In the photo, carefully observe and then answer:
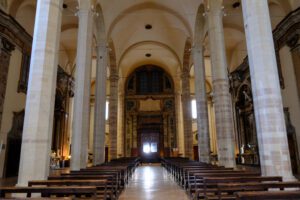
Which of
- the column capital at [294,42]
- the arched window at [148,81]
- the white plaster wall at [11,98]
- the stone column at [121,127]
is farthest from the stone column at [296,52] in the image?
the stone column at [121,127]

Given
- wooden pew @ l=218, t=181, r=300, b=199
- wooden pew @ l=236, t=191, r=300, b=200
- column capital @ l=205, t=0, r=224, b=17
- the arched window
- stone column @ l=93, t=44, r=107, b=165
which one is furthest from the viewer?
the arched window

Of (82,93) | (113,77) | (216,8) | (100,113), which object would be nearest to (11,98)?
(100,113)

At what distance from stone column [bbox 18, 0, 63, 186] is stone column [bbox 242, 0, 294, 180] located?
546 centimetres

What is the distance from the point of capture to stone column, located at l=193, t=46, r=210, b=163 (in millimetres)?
13180

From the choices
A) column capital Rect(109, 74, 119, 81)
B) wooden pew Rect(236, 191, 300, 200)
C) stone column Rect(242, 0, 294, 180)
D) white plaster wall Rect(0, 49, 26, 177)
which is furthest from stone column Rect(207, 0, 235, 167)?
column capital Rect(109, 74, 119, 81)

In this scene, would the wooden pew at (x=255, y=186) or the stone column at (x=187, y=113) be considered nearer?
the wooden pew at (x=255, y=186)

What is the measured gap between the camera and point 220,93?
389 inches

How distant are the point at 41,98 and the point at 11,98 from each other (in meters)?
7.18

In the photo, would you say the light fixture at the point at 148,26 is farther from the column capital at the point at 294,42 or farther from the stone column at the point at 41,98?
the stone column at the point at 41,98

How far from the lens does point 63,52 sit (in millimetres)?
19438

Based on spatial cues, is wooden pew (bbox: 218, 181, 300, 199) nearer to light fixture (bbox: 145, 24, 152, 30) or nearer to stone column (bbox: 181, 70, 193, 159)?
stone column (bbox: 181, 70, 193, 159)

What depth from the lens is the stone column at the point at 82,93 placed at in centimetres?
891

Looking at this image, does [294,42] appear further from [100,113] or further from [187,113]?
[100,113]

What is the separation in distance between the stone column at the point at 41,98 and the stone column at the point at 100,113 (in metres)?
6.73
